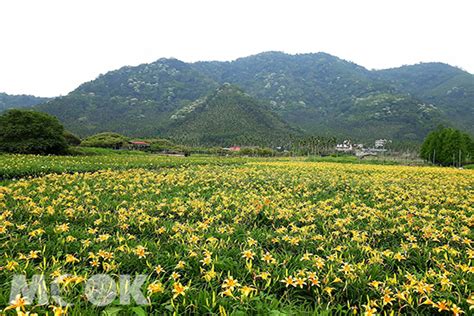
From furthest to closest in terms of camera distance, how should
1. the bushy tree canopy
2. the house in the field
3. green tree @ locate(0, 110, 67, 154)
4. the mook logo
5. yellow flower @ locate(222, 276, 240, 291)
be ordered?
the house in the field
the bushy tree canopy
green tree @ locate(0, 110, 67, 154)
yellow flower @ locate(222, 276, 240, 291)
the mook logo

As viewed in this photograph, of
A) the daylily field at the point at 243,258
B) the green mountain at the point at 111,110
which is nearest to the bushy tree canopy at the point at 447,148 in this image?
the daylily field at the point at 243,258

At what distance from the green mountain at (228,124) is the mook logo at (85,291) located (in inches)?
4178

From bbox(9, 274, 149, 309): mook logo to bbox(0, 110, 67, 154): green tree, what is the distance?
32209mm

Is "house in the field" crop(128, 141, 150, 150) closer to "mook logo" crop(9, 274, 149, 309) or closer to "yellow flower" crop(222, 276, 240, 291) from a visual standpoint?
"mook logo" crop(9, 274, 149, 309)

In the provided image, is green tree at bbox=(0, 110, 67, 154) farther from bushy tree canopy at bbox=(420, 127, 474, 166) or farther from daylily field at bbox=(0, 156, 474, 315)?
bushy tree canopy at bbox=(420, 127, 474, 166)

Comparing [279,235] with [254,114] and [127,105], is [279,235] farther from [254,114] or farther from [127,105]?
[127,105]

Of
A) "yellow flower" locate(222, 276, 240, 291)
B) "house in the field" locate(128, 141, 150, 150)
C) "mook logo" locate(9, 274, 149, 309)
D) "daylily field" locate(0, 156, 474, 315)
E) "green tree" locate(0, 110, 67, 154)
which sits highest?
"green tree" locate(0, 110, 67, 154)

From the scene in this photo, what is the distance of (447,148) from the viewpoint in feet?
169

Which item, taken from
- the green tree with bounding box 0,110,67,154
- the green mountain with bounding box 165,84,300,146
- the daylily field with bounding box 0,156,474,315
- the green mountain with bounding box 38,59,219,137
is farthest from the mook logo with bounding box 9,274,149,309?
the green mountain with bounding box 38,59,219,137

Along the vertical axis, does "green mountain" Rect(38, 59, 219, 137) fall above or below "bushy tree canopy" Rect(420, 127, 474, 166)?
above

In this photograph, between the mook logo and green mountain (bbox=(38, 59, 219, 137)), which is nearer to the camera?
the mook logo

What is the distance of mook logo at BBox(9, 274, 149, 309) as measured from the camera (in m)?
2.38

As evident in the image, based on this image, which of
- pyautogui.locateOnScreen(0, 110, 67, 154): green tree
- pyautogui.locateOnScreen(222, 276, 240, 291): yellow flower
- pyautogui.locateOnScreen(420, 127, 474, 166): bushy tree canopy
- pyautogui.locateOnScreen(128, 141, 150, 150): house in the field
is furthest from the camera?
pyautogui.locateOnScreen(128, 141, 150, 150): house in the field

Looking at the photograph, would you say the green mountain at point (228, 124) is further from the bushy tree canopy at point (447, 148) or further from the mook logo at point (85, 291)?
the mook logo at point (85, 291)
